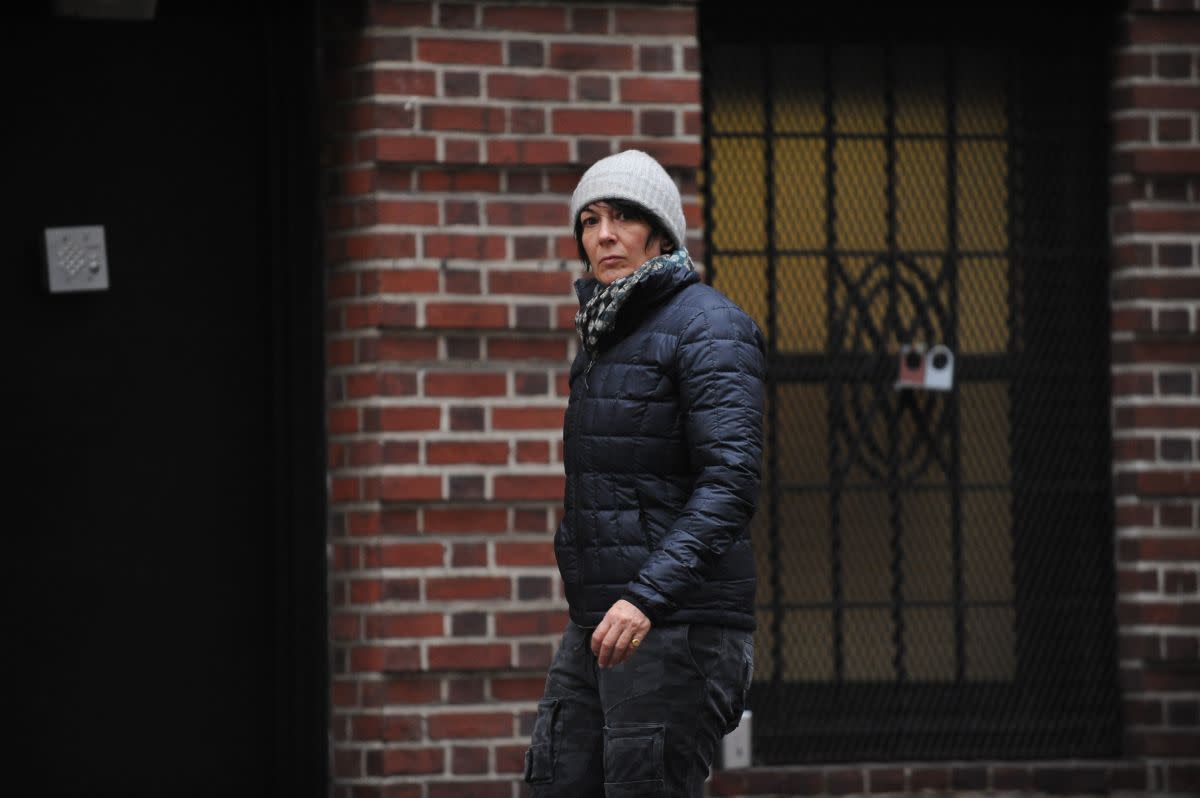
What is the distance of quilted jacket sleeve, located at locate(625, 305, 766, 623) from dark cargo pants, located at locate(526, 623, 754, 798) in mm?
136

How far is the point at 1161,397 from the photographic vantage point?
6.04 meters

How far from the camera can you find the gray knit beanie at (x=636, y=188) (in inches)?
156

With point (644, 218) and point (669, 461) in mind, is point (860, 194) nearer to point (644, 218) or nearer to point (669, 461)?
point (644, 218)

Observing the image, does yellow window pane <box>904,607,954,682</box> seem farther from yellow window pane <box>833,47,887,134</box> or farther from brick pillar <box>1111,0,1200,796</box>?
yellow window pane <box>833,47,887,134</box>

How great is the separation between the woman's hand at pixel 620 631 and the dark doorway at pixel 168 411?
89.5 inches

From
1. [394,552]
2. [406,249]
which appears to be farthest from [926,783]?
[406,249]

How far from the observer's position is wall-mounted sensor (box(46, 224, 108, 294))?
5664 mm

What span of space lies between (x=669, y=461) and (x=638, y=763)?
23.7 inches

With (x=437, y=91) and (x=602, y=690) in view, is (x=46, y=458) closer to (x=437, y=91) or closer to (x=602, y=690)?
(x=437, y=91)

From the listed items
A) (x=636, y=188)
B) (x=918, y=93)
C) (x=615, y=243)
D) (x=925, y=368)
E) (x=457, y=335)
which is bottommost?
(x=925, y=368)

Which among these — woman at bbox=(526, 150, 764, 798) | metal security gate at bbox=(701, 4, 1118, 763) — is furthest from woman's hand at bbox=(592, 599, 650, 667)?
metal security gate at bbox=(701, 4, 1118, 763)

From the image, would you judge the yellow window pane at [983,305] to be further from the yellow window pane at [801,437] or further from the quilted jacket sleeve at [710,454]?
the quilted jacket sleeve at [710,454]

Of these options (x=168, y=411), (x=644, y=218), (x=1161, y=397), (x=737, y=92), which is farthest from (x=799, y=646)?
(x=644, y=218)

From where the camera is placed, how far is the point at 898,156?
6.16m
